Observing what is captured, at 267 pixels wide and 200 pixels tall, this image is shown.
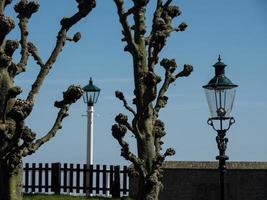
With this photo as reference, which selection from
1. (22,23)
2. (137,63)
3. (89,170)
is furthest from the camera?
(89,170)

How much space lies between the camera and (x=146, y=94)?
10969mm

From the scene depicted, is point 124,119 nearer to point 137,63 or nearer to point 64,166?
point 137,63

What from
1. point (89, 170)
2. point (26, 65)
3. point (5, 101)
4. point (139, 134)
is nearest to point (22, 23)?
point (26, 65)

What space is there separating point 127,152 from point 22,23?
284cm

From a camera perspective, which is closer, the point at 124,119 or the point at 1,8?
the point at 1,8

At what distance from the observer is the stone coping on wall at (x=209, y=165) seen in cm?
2266

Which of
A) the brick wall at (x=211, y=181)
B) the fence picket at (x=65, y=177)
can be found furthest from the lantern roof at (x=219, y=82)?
the fence picket at (x=65, y=177)

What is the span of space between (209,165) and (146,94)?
12.8 meters

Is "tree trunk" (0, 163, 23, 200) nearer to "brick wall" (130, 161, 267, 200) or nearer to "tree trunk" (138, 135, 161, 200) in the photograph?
"tree trunk" (138, 135, 161, 200)

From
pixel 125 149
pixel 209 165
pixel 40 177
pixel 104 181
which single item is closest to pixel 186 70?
pixel 125 149

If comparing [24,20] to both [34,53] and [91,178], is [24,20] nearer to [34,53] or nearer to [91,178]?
[34,53]

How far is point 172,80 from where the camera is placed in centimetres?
1234

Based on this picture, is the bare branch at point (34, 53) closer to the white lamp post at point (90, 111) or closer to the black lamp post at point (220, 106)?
the black lamp post at point (220, 106)

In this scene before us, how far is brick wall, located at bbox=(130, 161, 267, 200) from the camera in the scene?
2228 cm
